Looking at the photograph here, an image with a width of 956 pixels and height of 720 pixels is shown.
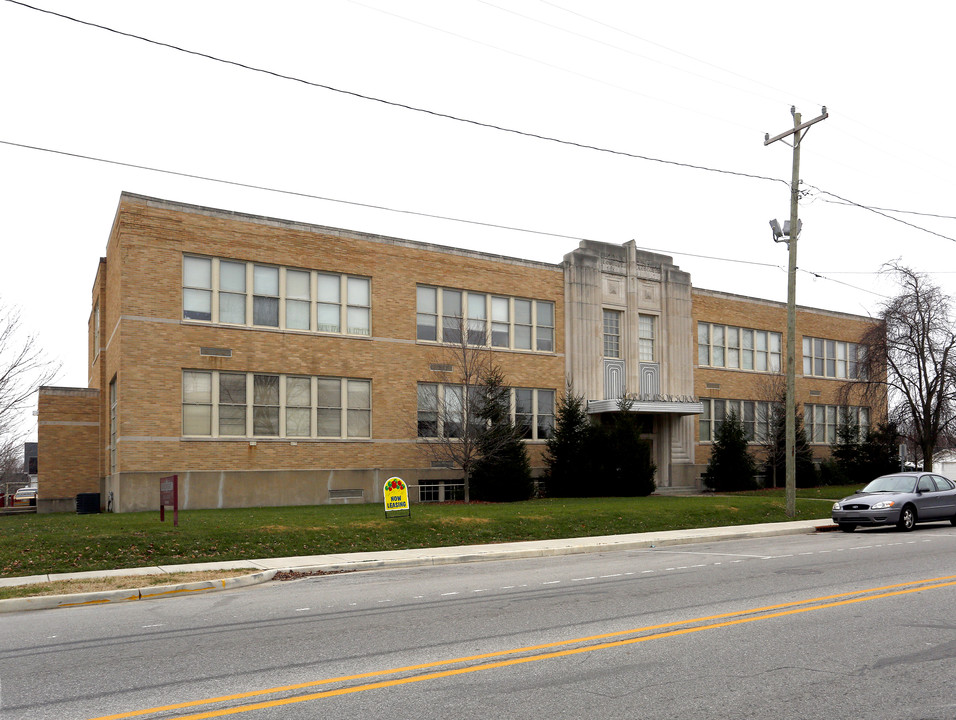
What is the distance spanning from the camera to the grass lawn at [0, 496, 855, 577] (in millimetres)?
14594

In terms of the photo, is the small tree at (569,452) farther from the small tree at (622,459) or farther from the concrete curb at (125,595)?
the concrete curb at (125,595)

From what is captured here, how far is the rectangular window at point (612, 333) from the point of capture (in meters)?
35.7

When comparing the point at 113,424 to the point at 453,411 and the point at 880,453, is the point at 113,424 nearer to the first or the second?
the point at 453,411

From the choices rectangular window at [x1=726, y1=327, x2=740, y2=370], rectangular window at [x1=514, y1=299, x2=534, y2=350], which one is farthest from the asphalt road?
rectangular window at [x1=726, y1=327, x2=740, y2=370]

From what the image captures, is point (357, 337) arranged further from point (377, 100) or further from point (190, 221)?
point (377, 100)

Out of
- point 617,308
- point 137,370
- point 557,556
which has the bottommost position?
point 557,556

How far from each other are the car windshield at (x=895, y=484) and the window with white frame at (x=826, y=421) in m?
21.9

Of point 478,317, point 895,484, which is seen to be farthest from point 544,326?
point 895,484

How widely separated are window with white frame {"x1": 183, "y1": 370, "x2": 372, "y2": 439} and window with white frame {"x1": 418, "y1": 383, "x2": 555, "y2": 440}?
221cm

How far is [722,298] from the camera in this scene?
132 ft

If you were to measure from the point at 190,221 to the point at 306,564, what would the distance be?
15.2 meters

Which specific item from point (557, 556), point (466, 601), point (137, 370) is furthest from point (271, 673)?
point (137, 370)

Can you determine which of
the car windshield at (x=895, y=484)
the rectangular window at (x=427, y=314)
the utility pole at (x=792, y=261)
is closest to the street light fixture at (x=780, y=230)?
the utility pole at (x=792, y=261)

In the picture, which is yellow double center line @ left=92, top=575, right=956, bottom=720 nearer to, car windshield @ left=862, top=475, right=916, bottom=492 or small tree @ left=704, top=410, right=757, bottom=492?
car windshield @ left=862, top=475, right=916, bottom=492
